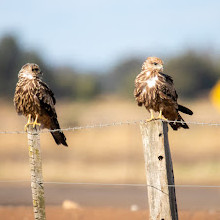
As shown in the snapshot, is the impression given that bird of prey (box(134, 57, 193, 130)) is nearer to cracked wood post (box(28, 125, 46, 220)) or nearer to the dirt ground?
cracked wood post (box(28, 125, 46, 220))

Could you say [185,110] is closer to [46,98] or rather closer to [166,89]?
[166,89]

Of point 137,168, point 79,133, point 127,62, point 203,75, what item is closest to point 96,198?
point 137,168

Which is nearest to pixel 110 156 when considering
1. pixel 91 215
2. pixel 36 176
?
pixel 91 215

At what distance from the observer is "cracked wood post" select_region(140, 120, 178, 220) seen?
22.3 feet

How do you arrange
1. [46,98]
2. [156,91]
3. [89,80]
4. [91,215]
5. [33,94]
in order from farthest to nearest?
[89,80], [91,215], [46,98], [33,94], [156,91]

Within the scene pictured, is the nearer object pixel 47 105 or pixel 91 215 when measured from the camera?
pixel 47 105

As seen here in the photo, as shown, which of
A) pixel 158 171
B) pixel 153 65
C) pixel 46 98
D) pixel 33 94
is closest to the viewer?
Answer: pixel 158 171

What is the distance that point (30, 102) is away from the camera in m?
9.97

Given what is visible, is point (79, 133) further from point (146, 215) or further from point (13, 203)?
point (146, 215)

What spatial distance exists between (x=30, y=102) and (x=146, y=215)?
2.54 metres

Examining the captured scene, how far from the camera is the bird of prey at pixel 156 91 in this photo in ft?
29.4

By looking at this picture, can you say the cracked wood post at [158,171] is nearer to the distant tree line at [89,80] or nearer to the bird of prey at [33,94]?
the bird of prey at [33,94]

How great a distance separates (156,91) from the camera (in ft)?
29.3

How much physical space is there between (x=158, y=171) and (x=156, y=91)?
2.28 meters
